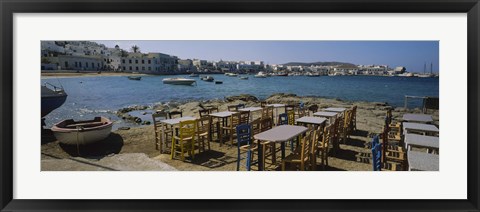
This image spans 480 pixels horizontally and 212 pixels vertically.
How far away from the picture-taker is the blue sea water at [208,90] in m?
9.50

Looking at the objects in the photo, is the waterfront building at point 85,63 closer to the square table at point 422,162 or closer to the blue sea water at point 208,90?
the blue sea water at point 208,90

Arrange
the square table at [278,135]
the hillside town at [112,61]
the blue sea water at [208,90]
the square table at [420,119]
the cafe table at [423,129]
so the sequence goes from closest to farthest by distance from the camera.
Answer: the square table at [278,135], the hillside town at [112,61], the cafe table at [423,129], the square table at [420,119], the blue sea water at [208,90]

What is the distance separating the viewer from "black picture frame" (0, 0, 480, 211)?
10.6 ft

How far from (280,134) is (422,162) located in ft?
5.76

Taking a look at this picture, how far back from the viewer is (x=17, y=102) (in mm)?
3426

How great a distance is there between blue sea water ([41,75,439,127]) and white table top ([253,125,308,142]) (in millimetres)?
6005

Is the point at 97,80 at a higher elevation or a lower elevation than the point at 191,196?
higher

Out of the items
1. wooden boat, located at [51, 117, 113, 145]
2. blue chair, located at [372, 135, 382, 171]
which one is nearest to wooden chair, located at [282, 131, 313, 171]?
blue chair, located at [372, 135, 382, 171]

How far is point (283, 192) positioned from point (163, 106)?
12.6m

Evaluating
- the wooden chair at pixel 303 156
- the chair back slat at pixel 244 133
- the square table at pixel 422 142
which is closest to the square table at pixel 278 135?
the wooden chair at pixel 303 156

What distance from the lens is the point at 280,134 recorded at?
13.6 ft
